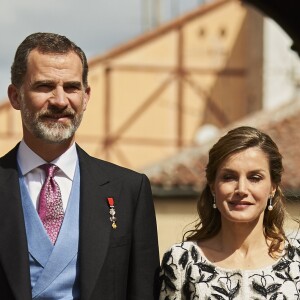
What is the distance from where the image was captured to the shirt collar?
3922mm

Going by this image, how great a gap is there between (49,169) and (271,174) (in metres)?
0.79

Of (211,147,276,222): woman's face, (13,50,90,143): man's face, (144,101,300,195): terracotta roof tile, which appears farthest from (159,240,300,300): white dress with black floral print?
(144,101,300,195): terracotta roof tile

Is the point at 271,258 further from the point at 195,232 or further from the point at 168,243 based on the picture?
the point at 168,243

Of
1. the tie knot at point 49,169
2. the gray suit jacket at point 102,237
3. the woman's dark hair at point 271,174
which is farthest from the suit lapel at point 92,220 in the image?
the woman's dark hair at point 271,174

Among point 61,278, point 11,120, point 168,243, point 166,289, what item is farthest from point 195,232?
point 11,120

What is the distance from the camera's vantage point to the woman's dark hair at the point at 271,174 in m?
4.07

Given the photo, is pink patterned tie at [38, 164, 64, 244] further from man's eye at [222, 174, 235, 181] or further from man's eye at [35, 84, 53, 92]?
man's eye at [222, 174, 235, 181]

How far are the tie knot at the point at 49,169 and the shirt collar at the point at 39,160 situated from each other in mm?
12

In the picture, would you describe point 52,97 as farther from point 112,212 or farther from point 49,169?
point 112,212

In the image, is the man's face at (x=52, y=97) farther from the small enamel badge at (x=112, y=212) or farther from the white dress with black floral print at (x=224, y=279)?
the white dress with black floral print at (x=224, y=279)

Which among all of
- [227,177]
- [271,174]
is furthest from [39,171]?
[271,174]

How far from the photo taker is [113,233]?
157 inches

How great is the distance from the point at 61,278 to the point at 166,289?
443 millimetres

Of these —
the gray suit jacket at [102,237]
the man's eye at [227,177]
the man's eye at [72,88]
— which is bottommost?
the gray suit jacket at [102,237]
